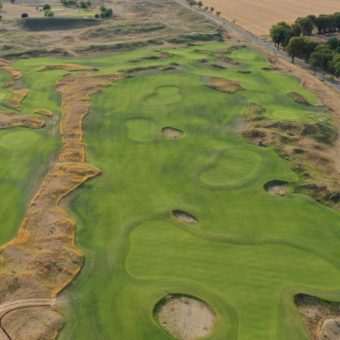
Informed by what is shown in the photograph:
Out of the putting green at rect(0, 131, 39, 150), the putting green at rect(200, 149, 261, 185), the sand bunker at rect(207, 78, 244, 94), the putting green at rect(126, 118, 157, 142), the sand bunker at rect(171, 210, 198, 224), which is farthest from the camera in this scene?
the sand bunker at rect(207, 78, 244, 94)

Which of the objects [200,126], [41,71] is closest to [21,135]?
[200,126]

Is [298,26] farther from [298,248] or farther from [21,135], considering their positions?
[298,248]

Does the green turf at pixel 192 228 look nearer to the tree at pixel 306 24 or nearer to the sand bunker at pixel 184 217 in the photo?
the sand bunker at pixel 184 217

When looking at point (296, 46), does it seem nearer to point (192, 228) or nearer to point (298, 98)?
point (298, 98)

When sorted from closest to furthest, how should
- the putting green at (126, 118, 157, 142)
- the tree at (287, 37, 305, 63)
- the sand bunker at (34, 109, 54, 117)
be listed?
the putting green at (126, 118, 157, 142) → the sand bunker at (34, 109, 54, 117) → the tree at (287, 37, 305, 63)

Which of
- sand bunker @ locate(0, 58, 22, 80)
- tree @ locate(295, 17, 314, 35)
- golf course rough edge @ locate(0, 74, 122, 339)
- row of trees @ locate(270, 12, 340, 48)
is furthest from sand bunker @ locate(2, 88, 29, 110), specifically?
tree @ locate(295, 17, 314, 35)

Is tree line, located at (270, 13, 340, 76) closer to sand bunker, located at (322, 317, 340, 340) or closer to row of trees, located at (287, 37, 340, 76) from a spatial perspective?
row of trees, located at (287, 37, 340, 76)
